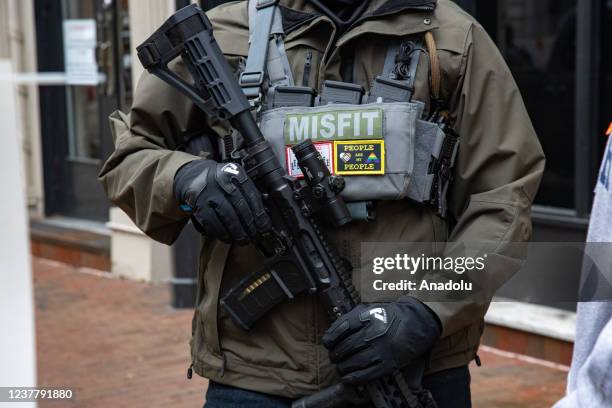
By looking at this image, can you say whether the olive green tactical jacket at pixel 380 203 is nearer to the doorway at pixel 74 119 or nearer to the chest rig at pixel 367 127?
the chest rig at pixel 367 127

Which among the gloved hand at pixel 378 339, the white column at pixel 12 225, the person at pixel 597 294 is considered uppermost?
the white column at pixel 12 225

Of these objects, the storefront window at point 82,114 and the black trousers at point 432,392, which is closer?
the black trousers at point 432,392

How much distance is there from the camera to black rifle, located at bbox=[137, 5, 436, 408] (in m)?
2.23

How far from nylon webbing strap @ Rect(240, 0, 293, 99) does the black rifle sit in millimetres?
19

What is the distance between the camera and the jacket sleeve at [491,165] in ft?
7.43

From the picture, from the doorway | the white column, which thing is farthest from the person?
the doorway

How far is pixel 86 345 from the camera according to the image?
6168 millimetres

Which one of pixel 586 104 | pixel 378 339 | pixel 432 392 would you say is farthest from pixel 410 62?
pixel 586 104

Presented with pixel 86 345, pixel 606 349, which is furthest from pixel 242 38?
pixel 86 345

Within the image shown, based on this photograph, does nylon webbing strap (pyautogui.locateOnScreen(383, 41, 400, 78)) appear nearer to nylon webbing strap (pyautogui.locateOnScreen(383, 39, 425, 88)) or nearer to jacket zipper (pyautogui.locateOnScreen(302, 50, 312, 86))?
nylon webbing strap (pyautogui.locateOnScreen(383, 39, 425, 88))

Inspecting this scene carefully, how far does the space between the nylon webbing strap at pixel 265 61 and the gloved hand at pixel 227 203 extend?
0.66 feet

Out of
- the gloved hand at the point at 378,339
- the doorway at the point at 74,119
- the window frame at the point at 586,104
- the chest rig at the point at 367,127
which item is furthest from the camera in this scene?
the doorway at the point at 74,119

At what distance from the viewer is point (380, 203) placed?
7.53 feet

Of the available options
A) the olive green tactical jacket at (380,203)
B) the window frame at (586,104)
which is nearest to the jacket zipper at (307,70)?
the olive green tactical jacket at (380,203)
